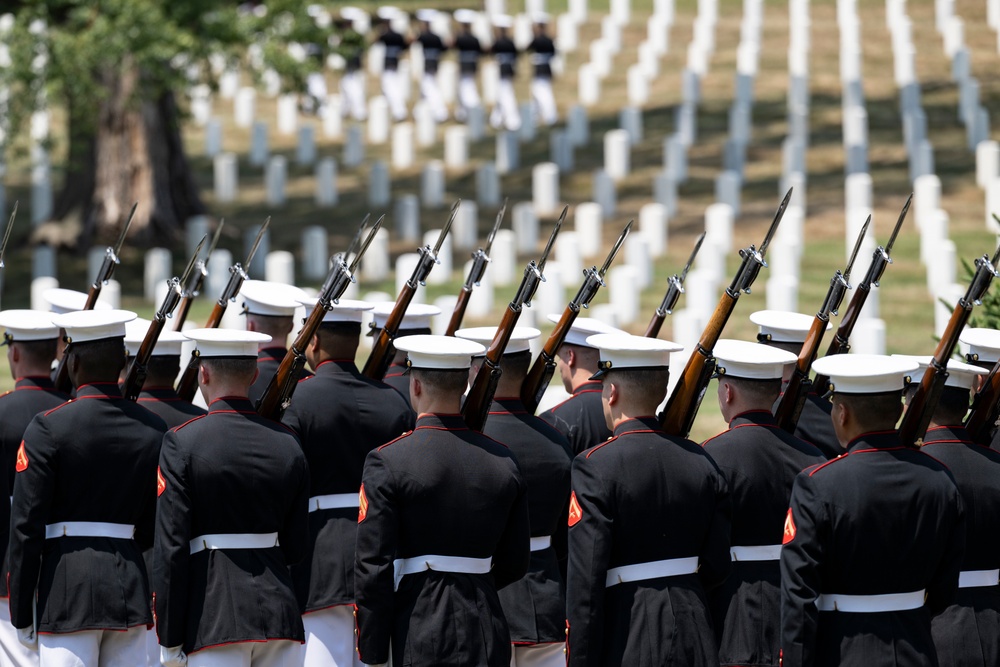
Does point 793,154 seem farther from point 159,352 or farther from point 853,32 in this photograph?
point 159,352

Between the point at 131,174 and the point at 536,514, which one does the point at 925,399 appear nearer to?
the point at 536,514

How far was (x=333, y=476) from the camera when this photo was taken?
6367 millimetres

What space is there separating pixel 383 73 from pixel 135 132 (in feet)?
20.1

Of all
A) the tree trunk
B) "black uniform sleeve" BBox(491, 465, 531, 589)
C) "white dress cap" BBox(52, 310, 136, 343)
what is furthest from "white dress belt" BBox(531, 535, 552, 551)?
the tree trunk

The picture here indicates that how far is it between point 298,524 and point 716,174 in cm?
1527

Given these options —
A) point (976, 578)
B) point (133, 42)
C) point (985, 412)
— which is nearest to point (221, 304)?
point (985, 412)

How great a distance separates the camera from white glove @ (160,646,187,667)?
5461 mm

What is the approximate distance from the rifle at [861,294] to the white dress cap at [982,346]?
1.40 ft

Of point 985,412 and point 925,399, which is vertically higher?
point 925,399

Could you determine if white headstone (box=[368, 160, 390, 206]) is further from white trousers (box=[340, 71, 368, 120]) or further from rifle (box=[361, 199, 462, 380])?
rifle (box=[361, 199, 462, 380])

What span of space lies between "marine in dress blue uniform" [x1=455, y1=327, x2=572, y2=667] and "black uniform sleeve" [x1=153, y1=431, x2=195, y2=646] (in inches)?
51.4

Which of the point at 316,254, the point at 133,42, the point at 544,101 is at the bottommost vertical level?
the point at 316,254

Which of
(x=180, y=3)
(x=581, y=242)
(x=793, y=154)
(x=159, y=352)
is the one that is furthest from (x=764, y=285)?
(x=159, y=352)

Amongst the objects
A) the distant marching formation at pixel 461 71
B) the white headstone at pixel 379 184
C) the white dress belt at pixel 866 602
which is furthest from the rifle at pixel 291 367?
the distant marching formation at pixel 461 71
